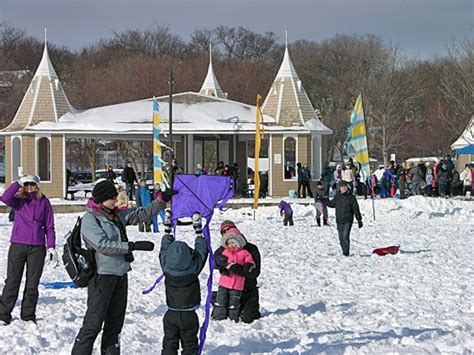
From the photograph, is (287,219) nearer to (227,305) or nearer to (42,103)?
(227,305)

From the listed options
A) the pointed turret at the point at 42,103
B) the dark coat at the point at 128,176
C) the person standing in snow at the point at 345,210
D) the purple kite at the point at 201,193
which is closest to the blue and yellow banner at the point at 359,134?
the person standing in snow at the point at 345,210

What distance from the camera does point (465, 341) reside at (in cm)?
802

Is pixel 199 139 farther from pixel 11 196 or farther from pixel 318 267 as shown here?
pixel 11 196

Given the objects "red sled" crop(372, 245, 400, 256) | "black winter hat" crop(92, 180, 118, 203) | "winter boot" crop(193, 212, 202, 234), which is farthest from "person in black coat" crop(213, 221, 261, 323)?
"red sled" crop(372, 245, 400, 256)

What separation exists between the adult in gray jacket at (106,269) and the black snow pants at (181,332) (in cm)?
40

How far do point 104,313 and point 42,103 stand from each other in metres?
27.0

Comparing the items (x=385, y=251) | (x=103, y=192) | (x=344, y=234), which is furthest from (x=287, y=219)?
(x=103, y=192)

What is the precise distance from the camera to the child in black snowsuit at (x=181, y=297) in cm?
668

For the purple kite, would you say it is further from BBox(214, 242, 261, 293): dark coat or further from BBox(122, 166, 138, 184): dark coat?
BBox(122, 166, 138, 184): dark coat

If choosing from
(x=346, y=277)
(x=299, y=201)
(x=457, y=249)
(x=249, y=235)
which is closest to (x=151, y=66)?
(x=299, y=201)

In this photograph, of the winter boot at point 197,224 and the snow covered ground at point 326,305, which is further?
the snow covered ground at point 326,305

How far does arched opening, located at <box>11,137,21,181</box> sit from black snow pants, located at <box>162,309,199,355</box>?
26698 mm

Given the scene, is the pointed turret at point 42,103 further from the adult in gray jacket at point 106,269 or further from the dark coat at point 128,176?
the adult in gray jacket at point 106,269

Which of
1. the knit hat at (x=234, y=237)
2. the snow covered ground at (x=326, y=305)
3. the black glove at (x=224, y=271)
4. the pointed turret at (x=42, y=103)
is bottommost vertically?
the snow covered ground at (x=326, y=305)
